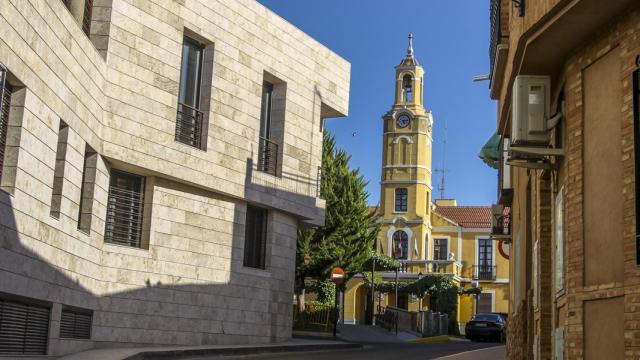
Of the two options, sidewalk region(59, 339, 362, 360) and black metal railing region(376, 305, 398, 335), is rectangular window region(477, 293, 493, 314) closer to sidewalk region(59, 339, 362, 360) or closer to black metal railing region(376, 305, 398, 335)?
black metal railing region(376, 305, 398, 335)

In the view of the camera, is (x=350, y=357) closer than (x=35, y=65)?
No

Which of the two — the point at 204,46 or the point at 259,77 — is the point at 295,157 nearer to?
the point at 259,77

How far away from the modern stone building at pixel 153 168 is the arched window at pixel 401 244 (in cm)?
4193

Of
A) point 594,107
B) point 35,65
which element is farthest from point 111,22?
point 594,107

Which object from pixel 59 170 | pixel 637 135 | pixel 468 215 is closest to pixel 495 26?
pixel 637 135

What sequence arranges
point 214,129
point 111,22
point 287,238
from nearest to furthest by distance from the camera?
point 111,22
point 214,129
point 287,238

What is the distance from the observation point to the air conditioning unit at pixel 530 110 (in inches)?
416

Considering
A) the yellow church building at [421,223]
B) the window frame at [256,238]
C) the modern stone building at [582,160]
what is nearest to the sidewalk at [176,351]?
the window frame at [256,238]

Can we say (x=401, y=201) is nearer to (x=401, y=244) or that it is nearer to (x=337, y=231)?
(x=401, y=244)

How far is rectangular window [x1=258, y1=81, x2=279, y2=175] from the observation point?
2451 cm

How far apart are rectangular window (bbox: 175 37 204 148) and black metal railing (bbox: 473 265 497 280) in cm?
5056

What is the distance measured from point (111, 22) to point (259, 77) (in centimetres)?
540

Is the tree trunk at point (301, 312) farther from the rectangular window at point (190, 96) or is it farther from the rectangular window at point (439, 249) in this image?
the rectangular window at point (439, 249)

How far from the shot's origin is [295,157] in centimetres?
2534
